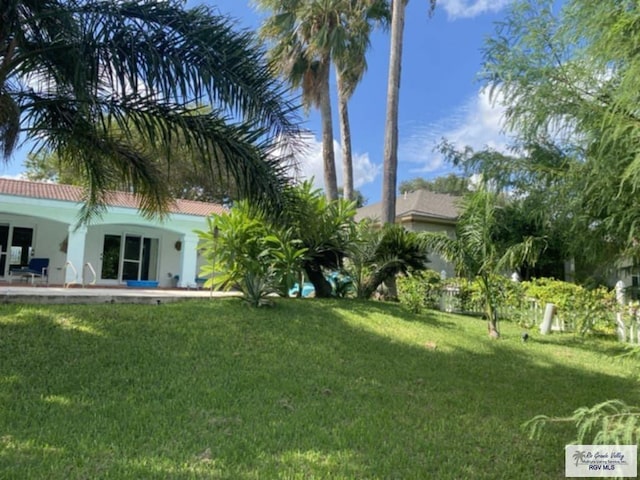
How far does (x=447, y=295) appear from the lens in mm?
14008

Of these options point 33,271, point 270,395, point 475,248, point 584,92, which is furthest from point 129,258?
point 584,92

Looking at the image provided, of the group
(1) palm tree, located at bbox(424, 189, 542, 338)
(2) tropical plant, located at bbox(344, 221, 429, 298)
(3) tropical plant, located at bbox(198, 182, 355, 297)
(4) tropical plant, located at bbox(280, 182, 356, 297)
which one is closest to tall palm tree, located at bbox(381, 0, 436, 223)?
(2) tropical plant, located at bbox(344, 221, 429, 298)

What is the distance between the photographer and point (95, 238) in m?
17.9

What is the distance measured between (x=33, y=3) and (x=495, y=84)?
5244 millimetres

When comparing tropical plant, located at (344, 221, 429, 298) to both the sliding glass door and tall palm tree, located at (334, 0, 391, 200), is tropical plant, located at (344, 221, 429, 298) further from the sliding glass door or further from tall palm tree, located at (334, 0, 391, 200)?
the sliding glass door

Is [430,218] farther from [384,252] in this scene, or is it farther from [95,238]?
[95,238]

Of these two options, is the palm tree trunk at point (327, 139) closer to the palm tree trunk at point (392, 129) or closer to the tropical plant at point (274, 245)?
the palm tree trunk at point (392, 129)

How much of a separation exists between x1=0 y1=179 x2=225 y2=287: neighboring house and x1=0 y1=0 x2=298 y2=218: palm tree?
8.59m

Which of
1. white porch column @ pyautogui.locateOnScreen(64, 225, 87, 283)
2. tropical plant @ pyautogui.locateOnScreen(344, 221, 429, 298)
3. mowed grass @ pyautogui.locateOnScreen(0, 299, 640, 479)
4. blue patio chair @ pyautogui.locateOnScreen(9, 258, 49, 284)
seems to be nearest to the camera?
mowed grass @ pyautogui.locateOnScreen(0, 299, 640, 479)

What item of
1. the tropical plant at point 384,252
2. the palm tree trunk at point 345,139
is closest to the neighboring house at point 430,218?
the palm tree trunk at point 345,139

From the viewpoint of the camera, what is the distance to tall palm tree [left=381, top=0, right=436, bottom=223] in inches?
555

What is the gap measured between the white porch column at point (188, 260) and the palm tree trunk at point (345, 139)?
6873mm

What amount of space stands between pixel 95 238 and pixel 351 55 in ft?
42.1

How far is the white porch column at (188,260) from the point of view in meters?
18.2
